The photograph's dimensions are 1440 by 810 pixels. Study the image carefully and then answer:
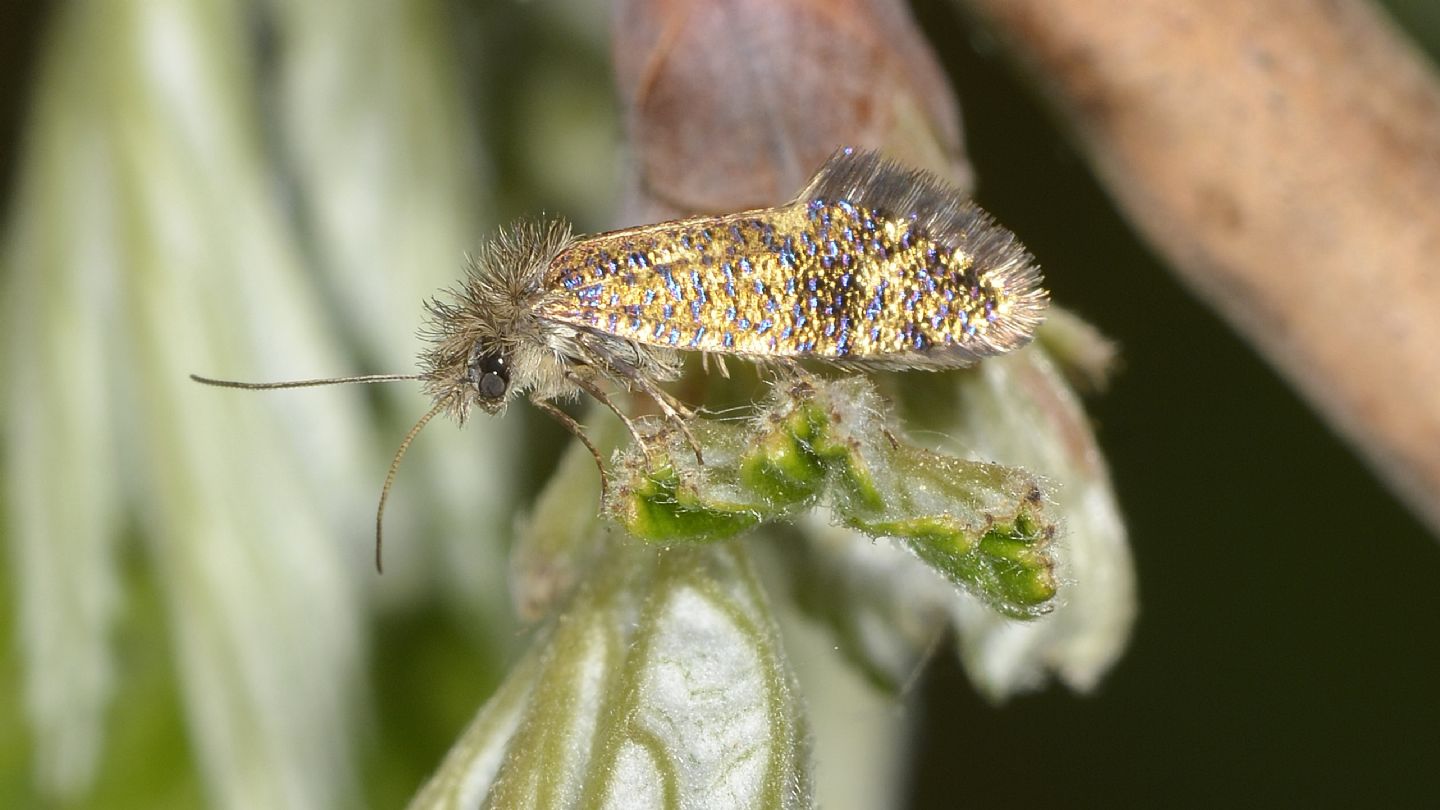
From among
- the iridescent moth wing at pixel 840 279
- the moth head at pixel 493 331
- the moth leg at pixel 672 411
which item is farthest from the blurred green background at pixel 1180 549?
the moth leg at pixel 672 411

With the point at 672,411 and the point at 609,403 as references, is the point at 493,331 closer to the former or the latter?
the point at 609,403

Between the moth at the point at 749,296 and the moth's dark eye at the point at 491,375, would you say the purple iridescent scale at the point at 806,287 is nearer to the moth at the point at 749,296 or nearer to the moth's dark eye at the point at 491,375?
the moth at the point at 749,296

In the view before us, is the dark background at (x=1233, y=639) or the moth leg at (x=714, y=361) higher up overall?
the moth leg at (x=714, y=361)

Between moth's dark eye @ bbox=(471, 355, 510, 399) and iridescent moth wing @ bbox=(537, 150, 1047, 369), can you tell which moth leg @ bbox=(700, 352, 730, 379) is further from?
moth's dark eye @ bbox=(471, 355, 510, 399)

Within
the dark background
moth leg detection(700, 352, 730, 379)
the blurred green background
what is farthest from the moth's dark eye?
the dark background

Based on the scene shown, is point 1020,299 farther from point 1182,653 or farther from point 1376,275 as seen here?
point 1182,653

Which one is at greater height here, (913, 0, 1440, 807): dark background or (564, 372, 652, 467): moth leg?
(564, 372, 652, 467): moth leg
